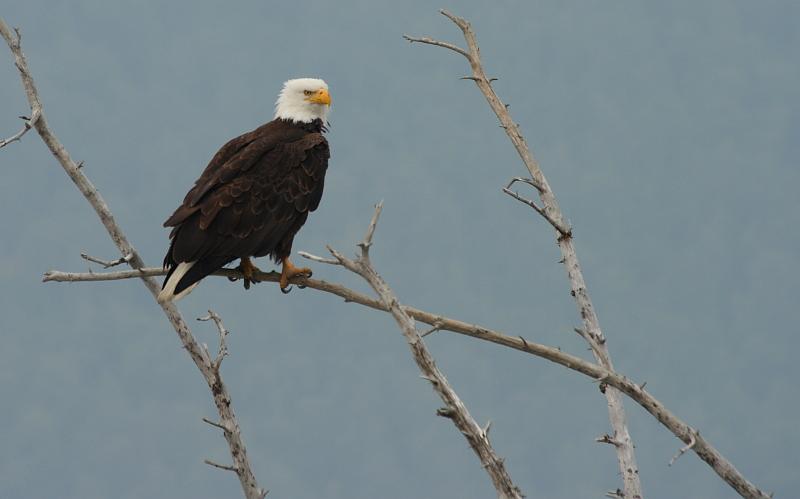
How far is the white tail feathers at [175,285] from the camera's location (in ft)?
18.0

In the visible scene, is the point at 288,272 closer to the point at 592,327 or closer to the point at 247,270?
the point at 247,270

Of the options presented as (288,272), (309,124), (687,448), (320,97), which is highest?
(320,97)

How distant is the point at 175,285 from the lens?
5508mm

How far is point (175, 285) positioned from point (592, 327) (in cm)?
223

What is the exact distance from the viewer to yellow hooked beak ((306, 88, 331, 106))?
6676mm

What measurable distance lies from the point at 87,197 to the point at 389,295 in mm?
2257

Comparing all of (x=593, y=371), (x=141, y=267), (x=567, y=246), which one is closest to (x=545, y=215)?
(x=567, y=246)

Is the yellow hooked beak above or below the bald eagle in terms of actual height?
above

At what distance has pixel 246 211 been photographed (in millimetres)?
5824

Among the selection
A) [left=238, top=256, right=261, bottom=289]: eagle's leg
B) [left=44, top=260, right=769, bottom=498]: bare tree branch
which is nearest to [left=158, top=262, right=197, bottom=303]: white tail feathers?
[left=238, top=256, right=261, bottom=289]: eagle's leg

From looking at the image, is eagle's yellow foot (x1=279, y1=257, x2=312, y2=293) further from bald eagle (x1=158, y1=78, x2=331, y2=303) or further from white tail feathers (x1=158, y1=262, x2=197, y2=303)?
white tail feathers (x1=158, y1=262, x2=197, y2=303)

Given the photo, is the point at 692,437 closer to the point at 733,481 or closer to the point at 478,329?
the point at 733,481

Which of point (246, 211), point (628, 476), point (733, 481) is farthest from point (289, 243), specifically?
point (733, 481)

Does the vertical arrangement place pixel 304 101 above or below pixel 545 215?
above
